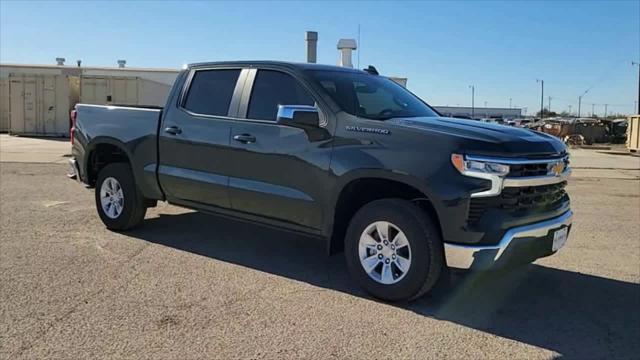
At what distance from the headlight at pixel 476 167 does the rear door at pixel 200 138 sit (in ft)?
7.69

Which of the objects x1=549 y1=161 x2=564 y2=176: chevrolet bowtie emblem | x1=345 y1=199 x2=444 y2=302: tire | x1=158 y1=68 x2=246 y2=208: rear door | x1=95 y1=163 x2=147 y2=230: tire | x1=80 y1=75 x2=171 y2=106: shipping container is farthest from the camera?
x1=80 y1=75 x2=171 y2=106: shipping container

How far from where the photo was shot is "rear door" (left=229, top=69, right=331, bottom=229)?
499 centimetres

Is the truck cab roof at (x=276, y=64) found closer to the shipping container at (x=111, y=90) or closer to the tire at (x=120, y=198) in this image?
the tire at (x=120, y=198)

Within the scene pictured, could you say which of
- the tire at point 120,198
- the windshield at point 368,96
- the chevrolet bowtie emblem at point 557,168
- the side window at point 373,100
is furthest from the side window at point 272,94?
the chevrolet bowtie emblem at point 557,168

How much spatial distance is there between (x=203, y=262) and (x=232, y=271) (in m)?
0.43

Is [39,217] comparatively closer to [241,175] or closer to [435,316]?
[241,175]

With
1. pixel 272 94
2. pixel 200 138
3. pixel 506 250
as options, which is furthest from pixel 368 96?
pixel 506 250

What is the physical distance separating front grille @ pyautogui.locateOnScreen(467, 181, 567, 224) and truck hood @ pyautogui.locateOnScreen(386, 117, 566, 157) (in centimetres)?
28

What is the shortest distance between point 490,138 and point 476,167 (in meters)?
0.29

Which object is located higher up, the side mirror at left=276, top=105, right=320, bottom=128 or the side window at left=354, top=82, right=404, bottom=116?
the side window at left=354, top=82, right=404, bottom=116

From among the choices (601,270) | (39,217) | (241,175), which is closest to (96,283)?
(241,175)

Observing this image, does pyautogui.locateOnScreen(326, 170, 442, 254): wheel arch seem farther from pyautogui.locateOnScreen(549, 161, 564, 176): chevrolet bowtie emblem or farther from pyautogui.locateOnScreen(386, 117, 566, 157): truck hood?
pyautogui.locateOnScreen(549, 161, 564, 176): chevrolet bowtie emblem

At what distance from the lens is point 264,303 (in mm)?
4570

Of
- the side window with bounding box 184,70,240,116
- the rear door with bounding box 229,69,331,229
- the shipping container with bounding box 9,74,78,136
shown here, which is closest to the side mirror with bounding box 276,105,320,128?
the rear door with bounding box 229,69,331,229
